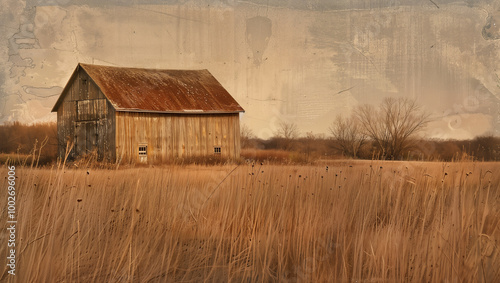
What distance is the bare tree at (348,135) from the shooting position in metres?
13.5

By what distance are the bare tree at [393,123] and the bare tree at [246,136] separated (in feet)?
17.7

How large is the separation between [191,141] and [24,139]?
203 inches

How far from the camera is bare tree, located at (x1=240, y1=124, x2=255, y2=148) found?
18.1 meters

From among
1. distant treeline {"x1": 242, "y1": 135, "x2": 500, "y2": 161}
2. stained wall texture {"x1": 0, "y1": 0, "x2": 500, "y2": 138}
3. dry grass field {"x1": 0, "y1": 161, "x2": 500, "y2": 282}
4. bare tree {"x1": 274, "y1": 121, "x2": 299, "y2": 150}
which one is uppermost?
stained wall texture {"x1": 0, "y1": 0, "x2": 500, "y2": 138}

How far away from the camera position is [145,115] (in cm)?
1516

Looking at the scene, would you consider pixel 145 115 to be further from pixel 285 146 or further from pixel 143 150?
pixel 285 146

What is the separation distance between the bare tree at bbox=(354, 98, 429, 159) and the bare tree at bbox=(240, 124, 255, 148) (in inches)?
213

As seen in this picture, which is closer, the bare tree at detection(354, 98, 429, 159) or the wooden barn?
the bare tree at detection(354, 98, 429, 159)

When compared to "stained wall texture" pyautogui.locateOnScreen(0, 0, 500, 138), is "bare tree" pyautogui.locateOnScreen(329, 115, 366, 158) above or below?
below

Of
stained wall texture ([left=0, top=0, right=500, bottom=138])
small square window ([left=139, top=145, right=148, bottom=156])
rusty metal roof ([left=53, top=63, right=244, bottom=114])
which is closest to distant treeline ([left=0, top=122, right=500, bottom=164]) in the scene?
rusty metal roof ([left=53, top=63, right=244, bottom=114])

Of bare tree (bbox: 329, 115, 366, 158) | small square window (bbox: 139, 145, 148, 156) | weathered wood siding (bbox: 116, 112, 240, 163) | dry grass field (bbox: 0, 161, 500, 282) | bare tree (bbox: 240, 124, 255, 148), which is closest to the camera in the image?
dry grass field (bbox: 0, 161, 500, 282)

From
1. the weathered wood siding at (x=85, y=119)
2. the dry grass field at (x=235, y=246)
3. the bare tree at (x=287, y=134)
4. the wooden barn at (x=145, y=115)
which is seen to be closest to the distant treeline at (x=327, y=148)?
the bare tree at (x=287, y=134)

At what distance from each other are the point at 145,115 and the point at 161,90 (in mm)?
1060

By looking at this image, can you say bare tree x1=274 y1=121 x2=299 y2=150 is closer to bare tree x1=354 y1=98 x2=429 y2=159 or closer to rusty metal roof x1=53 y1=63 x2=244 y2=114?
rusty metal roof x1=53 y1=63 x2=244 y2=114
